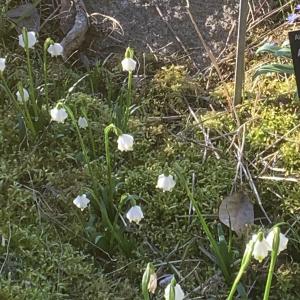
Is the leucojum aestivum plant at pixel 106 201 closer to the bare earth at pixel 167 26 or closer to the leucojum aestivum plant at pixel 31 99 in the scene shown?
the leucojum aestivum plant at pixel 31 99

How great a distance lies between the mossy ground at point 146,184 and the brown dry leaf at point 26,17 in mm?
153

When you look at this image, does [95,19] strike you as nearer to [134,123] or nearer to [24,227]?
[134,123]

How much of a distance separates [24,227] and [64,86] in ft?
1.82

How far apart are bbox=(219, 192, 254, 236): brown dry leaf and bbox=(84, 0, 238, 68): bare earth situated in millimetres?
641

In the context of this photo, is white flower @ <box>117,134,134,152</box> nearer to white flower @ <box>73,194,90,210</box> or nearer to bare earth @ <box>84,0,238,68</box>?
white flower @ <box>73,194,90,210</box>

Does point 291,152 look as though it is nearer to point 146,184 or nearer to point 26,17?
point 146,184

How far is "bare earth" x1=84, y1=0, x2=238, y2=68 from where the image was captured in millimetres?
2516

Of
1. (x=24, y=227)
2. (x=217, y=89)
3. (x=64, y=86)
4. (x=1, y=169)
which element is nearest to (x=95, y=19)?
(x=64, y=86)

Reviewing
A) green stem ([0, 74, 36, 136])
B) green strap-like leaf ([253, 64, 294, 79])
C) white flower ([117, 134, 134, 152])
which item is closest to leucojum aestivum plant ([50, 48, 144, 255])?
white flower ([117, 134, 134, 152])

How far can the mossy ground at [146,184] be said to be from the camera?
184 centimetres

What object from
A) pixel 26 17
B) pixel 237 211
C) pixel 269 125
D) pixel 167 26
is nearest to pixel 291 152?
pixel 269 125

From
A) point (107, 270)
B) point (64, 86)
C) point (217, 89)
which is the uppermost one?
point (64, 86)

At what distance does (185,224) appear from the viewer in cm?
198

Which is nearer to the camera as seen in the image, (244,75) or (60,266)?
(60,266)
